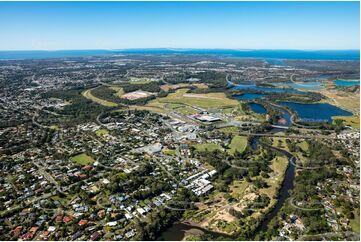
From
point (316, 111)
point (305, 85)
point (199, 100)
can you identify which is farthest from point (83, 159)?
point (305, 85)

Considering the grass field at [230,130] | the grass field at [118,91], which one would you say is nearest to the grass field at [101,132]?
the grass field at [230,130]

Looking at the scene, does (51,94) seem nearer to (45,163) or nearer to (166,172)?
(45,163)

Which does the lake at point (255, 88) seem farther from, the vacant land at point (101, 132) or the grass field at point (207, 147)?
the vacant land at point (101, 132)

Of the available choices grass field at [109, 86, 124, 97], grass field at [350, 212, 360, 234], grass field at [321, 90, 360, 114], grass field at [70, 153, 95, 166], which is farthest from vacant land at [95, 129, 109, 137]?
grass field at [321, 90, 360, 114]

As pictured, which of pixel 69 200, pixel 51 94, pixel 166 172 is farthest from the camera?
pixel 51 94

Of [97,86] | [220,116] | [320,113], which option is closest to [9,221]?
[220,116]

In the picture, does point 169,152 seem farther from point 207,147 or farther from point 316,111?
point 316,111
